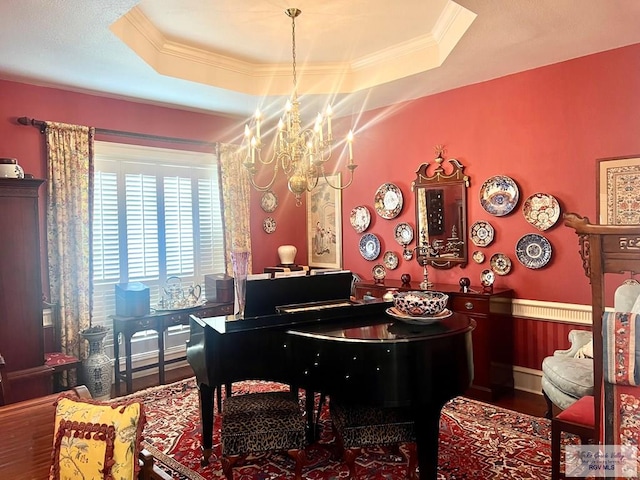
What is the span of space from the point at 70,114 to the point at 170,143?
3.37ft

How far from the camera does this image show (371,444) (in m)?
2.48

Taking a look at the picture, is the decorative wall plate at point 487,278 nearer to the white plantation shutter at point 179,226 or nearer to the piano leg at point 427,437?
the piano leg at point 427,437

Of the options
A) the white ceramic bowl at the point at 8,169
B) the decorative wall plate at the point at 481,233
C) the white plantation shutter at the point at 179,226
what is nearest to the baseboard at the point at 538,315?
the decorative wall plate at the point at 481,233

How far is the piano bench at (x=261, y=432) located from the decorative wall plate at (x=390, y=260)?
9.05ft

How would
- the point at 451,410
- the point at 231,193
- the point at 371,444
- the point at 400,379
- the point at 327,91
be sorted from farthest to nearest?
the point at 231,193 → the point at 327,91 → the point at 451,410 → the point at 371,444 → the point at 400,379

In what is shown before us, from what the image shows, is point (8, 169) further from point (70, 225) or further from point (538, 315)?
point (538, 315)

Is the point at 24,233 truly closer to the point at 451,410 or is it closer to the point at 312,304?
the point at 312,304

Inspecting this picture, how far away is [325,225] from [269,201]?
817 mm

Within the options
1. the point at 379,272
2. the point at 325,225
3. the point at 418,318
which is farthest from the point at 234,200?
the point at 418,318

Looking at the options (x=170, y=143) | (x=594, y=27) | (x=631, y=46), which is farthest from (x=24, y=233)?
(x=631, y=46)

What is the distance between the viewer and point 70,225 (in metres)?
4.23

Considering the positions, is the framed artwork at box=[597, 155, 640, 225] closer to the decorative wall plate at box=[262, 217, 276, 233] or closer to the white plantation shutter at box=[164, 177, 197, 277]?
the decorative wall plate at box=[262, 217, 276, 233]

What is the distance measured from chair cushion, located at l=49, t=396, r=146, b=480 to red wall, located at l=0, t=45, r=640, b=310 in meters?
3.29

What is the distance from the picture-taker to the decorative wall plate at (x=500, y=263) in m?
4.19
